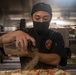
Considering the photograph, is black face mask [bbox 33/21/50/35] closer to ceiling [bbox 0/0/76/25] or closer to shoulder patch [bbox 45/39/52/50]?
shoulder patch [bbox 45/39/52/50]

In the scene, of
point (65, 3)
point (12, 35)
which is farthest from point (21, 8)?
point (12, 35)

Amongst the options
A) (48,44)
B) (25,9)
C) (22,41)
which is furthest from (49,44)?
(25,9)

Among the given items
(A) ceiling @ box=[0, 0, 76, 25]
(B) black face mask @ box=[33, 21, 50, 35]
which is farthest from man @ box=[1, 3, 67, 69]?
(A) ceiling @ box=[0, 0, 76, 25]

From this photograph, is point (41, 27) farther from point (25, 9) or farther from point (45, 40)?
point (25, 9)

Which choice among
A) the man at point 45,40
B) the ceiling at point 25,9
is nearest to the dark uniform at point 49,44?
the man at point 45,40

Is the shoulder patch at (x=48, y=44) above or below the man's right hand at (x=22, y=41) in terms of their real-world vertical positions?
below

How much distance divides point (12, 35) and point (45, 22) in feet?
0.54

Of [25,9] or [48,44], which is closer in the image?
[48,44]

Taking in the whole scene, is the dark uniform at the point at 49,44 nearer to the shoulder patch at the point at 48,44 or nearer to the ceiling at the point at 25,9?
the shoulder patch at the point at 48,44

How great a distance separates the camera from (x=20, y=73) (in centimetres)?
67

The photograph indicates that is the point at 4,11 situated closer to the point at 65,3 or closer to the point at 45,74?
the point at 65,3

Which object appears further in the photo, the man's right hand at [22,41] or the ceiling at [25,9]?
the ceiling at [25,9]

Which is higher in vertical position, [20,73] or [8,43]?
[8,43]

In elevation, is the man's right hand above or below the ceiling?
below
